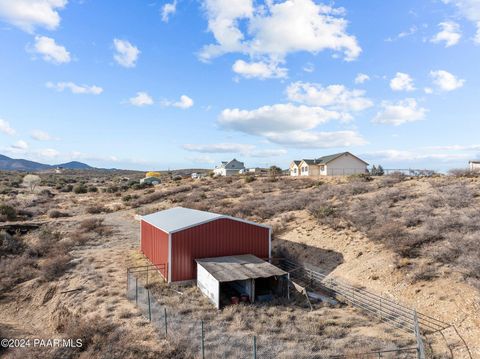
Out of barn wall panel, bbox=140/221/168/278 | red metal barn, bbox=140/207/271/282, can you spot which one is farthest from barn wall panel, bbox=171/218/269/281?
barn wall panel, bbox=140/221/168/278

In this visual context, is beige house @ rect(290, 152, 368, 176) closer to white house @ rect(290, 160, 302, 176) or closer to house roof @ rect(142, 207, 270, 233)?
white house @ rect(290, 160, 302, 176)

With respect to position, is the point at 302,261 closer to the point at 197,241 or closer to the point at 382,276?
the point at 382,276

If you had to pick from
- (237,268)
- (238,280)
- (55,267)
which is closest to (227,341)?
(238,280)

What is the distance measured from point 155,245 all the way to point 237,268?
23.0 ft

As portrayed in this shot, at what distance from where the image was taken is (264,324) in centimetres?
1449

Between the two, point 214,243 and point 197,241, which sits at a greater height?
point 197,241

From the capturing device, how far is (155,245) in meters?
22.3

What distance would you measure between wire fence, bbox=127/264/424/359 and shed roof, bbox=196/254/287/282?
2595 mm

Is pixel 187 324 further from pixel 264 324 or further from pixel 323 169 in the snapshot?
pixel 323 169

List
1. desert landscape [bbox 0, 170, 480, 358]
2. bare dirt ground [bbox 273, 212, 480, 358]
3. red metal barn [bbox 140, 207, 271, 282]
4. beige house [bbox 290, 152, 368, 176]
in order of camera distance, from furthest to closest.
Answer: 1. beige house [bbox 290, 152, 368, 176]
2. red metal barn [bbox 140, 207, 271, 282]
3. bare dirt ground [bbox 273, 212, 480, 358]
4. desert landscape [bbox 0, 170, 480, 358]

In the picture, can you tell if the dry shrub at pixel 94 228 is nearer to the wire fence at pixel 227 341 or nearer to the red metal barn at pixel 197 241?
the red metal barn at pixel 197 241

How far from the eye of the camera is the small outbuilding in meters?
16.7

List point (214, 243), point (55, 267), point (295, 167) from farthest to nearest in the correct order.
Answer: point (295, 167) → point (55, 267) → point (214, 243)

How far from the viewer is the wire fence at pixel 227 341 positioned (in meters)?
11.9
